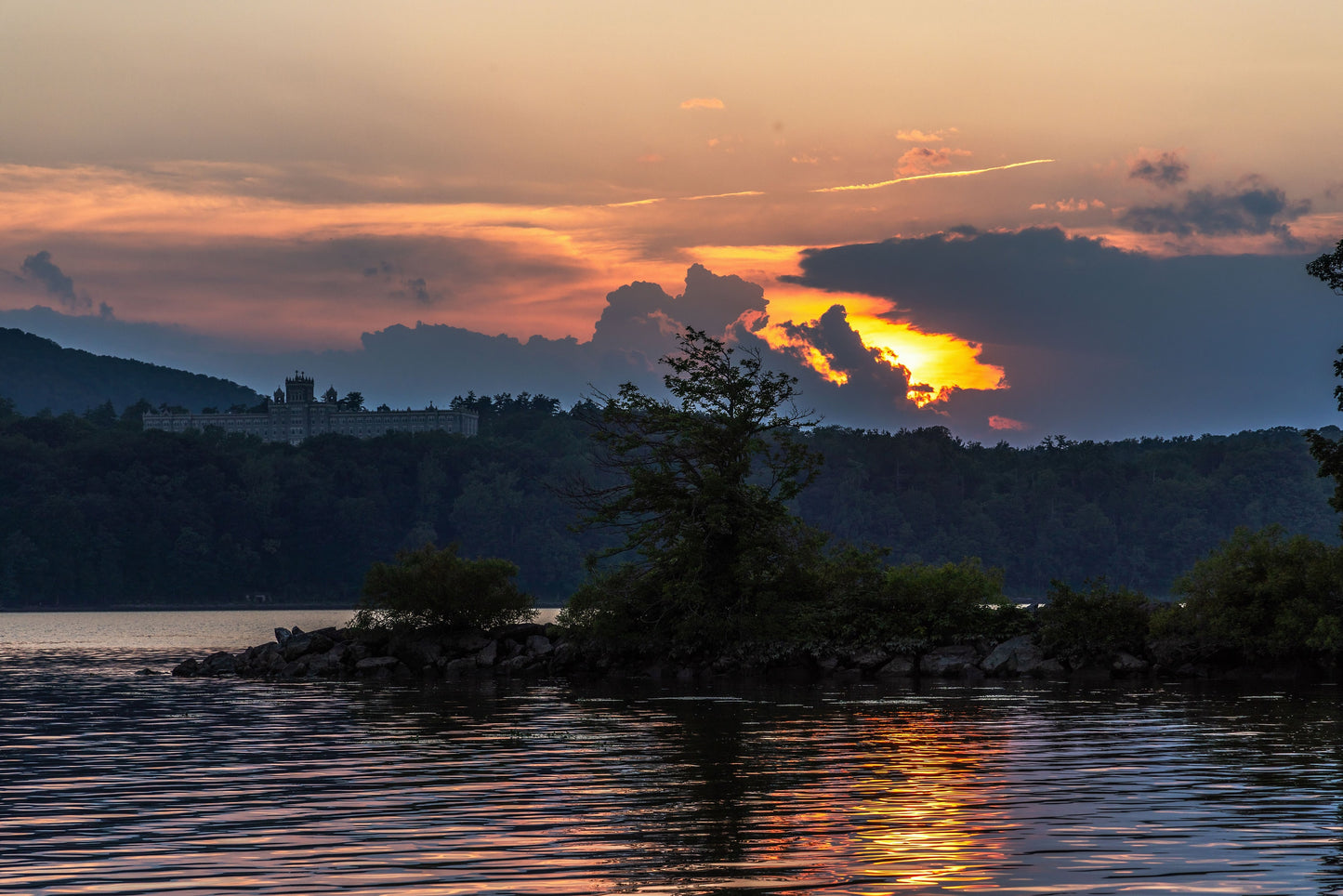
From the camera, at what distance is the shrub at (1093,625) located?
48844 mm

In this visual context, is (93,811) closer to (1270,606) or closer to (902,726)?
(902,726)

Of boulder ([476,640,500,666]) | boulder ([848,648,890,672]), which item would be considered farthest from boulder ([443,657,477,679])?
boulder ([848,648,890,672])

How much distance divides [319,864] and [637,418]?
136 ft

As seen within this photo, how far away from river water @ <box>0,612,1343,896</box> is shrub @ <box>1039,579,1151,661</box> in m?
8.06

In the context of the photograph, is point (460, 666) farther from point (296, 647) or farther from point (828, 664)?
point (828, 664)

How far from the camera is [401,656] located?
57.1m

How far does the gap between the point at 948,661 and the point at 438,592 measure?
20069 mm

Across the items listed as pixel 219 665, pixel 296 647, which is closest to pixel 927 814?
pixel 296 647

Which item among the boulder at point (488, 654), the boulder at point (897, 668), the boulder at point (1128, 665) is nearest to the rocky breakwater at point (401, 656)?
the boulder at point (488, 654)

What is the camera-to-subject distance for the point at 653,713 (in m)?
36.7

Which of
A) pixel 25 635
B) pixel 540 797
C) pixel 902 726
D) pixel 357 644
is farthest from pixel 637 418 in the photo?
pixel 25 635

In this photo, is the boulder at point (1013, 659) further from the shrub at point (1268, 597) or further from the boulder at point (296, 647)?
the boulder at point (296, 647)

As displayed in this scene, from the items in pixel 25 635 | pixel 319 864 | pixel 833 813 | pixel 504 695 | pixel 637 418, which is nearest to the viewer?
pixel 319 864

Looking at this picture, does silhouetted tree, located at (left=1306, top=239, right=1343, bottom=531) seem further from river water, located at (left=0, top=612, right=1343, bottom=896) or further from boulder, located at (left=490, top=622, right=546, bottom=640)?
boulder, located at (left=490, top=622, right=546, bottom=640)
